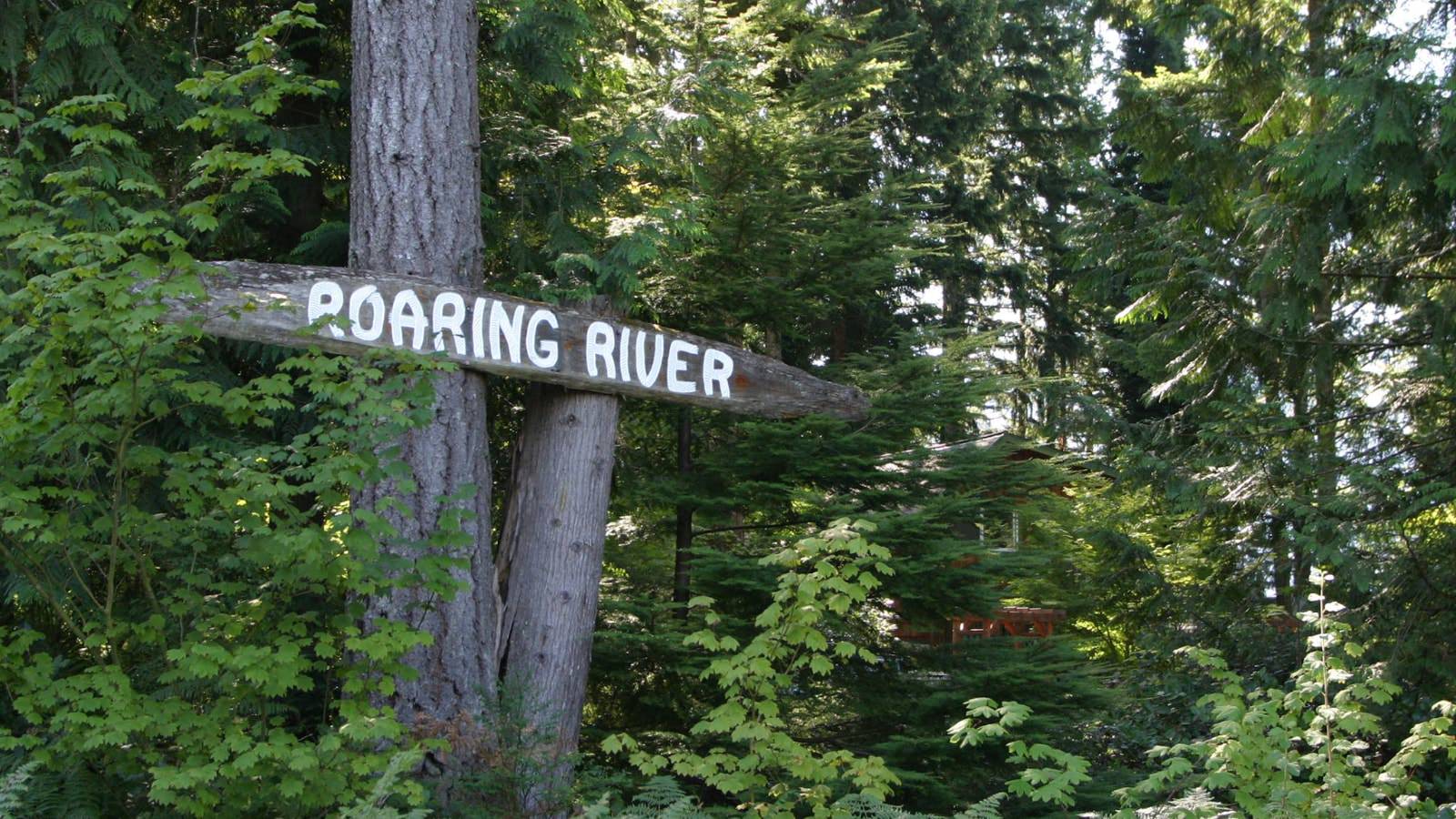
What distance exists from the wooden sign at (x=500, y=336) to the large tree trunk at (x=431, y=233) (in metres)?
0.26

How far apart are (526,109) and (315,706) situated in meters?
3.87

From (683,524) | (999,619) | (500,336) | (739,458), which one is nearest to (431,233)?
(500,336)

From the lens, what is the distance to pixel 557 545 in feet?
18.0

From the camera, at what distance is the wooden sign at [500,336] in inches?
183

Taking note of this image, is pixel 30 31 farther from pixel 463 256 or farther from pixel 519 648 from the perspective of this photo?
pixel 519 648

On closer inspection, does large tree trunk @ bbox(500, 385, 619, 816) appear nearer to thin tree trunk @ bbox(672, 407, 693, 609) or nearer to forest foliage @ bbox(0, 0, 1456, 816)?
forest foliage @ bbox(0, 0, 1456, 816)

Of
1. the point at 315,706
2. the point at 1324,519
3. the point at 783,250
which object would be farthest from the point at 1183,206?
the point at 315,706

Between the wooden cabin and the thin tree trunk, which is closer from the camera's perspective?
the thin tree trunk

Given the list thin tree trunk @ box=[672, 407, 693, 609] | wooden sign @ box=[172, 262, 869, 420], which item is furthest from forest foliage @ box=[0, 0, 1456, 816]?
wooden sign @ box=[172, 262, 869, 420]

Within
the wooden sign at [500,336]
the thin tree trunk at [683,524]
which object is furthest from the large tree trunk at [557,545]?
the thin tree trunk at [683,524]

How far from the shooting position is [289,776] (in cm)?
399

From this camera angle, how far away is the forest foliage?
4.12m

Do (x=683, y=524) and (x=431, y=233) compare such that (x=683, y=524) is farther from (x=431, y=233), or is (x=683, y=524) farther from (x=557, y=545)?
(x=431, y=233)

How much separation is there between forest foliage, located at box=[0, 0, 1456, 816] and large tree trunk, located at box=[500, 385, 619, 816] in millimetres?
498
